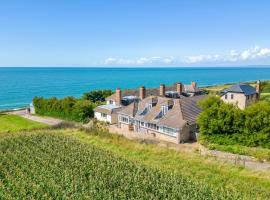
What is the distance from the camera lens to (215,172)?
21.2m

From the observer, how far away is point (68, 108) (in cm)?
4819

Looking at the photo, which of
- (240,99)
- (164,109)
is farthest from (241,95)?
(164,109)

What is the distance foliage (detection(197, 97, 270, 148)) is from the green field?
→ 5.73 meters

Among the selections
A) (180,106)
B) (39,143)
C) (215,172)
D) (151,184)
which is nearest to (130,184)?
(151,184)

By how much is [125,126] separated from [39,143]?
1689 centimetres

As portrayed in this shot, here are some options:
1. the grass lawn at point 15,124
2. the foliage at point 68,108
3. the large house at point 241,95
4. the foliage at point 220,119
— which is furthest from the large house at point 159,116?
the grass lawn at point 15,124

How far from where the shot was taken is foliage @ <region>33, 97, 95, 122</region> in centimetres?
4703

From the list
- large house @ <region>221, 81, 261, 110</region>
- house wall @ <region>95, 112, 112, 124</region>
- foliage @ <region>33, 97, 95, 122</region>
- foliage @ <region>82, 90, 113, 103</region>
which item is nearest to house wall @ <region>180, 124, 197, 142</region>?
large house @ <region>221, 81, 261, 110</region>

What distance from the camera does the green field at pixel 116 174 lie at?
16.4m

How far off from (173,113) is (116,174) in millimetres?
17510

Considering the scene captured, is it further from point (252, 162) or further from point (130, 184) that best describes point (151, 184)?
point (252, 162)

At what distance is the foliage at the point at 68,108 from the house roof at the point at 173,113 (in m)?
10.7

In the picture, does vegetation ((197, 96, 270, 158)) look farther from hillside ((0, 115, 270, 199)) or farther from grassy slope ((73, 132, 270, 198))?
grassy slope ((73, 132, 270, 198))

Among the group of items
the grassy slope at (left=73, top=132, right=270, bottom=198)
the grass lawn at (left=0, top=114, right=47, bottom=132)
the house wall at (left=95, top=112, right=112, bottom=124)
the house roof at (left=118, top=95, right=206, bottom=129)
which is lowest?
the grass lawn at (left=0, top=114, right=47, bottom=132)
